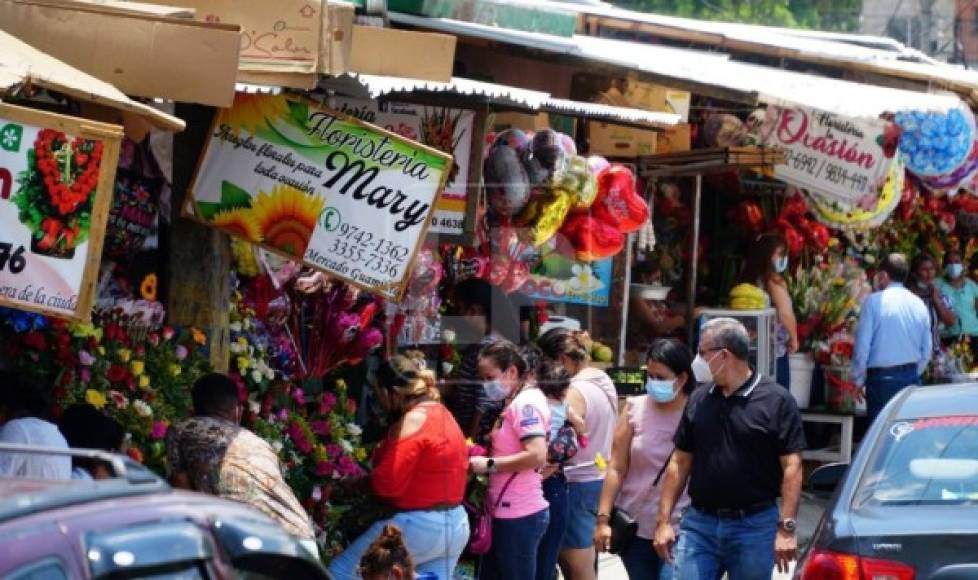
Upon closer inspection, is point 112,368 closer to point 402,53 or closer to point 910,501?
point 402,53

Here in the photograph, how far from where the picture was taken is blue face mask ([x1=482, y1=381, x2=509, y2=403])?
31.6 feet

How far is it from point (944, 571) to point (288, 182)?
3368 mm

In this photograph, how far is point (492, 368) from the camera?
9586 millimetres

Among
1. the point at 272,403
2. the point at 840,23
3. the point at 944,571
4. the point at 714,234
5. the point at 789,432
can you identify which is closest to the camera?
the point at 944,571

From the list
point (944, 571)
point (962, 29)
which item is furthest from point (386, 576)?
point (962, 29)

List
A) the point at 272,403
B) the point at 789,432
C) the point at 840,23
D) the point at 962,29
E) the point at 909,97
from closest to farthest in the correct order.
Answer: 1. the point at 789,432
2. the point at 272,403
3. the point at 909,97
4. the point at 962,29
5. the point at 840,23

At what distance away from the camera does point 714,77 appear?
12.1m

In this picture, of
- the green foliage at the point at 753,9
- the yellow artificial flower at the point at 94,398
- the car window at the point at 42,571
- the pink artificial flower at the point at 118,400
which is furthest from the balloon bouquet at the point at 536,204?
the green foliage at the point at 753,9

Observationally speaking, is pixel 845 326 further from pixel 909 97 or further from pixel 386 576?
pixel 386 576

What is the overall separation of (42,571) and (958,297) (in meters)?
15.3

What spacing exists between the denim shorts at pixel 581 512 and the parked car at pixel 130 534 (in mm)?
5804

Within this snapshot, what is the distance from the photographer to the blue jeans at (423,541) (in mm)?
8555

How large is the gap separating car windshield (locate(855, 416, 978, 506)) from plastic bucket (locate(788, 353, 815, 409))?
8.19 metres

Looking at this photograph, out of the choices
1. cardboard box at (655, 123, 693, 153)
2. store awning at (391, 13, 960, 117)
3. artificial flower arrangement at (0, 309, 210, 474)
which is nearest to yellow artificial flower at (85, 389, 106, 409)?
artificial flower arrangement at (0, 309, 210, 474)
